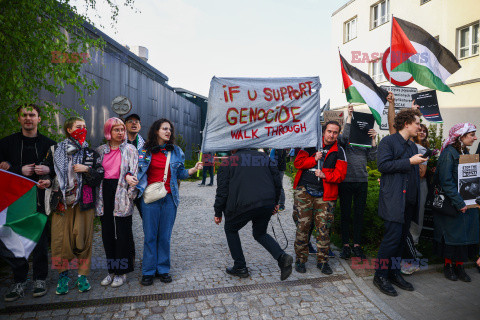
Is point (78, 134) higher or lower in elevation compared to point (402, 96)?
lower

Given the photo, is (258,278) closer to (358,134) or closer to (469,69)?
(358,134)

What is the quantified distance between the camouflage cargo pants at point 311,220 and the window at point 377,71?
49.2 ft

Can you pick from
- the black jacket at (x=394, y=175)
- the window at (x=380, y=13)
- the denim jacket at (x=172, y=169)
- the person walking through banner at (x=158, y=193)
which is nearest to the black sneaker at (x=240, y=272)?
the person walking through banner at (x=158, y=193)

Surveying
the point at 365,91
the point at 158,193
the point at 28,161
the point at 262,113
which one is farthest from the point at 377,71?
the point at 28,161

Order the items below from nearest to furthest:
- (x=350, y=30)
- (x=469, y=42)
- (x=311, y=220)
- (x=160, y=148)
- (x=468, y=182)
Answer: (x=160, y=148) < (x=468, y=182) < (x=311, y=220) < (x=469, y=42) < (x=350, y=30)

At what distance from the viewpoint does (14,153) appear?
392 cm

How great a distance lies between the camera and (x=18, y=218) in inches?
116

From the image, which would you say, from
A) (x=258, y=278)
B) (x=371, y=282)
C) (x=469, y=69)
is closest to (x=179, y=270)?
(x=258, y=278)

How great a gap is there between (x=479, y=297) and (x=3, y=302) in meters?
5.51

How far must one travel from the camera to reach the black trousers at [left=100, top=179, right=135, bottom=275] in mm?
4164

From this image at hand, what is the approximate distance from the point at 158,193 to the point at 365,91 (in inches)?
→ 136

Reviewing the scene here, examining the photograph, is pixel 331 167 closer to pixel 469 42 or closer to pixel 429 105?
pixel 429 105

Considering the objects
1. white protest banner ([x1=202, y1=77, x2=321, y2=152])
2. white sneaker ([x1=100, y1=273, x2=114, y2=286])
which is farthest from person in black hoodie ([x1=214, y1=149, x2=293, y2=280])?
white sneaker ([x1=100, y1=273, x2=114, y2=286])

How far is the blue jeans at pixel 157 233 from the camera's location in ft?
13.8
